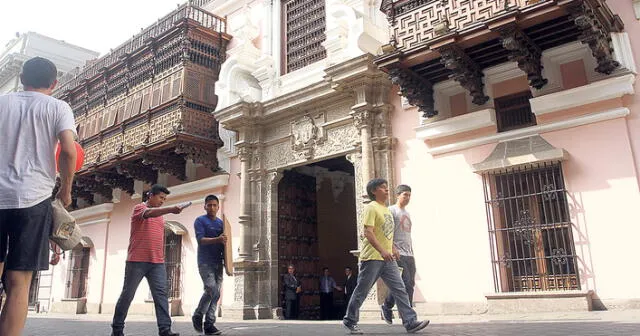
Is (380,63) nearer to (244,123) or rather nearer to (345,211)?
(244,123)

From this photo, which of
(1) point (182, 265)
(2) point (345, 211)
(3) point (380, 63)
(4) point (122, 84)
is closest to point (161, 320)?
(3) point (380, 63)

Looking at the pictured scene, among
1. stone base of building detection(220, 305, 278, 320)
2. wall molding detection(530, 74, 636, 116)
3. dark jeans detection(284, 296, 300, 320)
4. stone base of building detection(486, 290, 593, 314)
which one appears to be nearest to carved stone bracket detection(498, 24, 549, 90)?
wall molding detection(530, 74, 636, 116)

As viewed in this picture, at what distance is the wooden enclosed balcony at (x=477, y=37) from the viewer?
6957 millimetres

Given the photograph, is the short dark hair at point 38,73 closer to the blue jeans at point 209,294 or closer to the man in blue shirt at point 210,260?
the man in blue shirt at point 210,260

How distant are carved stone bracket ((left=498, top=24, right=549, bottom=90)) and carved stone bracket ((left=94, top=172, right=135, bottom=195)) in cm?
1131

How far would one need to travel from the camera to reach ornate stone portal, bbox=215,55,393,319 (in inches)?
374

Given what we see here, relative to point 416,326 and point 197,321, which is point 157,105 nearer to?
point 197,321

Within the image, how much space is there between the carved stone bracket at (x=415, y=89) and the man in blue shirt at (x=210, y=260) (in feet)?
13.0

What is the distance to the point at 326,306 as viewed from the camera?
1172cm

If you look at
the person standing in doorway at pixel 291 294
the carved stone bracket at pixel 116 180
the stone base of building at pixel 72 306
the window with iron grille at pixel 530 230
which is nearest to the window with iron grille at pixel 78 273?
the stone base of building at pixel 72 306

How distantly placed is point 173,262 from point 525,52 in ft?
32.1

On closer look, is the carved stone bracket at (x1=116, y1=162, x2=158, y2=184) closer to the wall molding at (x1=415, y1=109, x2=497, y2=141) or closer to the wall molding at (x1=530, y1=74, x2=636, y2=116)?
the wall molding at (x1=415, y1=109, x2=497, y2=141)

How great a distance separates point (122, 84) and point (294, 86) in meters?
6.30

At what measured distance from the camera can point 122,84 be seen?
48.7 ft
